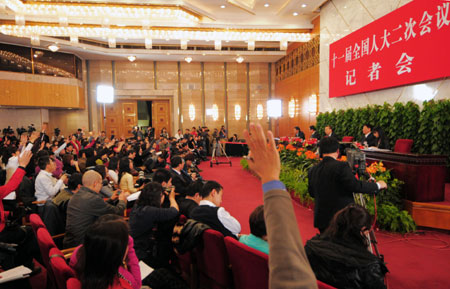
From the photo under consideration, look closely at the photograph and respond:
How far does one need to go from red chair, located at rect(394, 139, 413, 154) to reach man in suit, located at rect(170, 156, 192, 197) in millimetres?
4450

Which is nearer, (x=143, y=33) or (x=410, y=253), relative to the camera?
(x=410, y=253)

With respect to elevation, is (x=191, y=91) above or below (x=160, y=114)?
above

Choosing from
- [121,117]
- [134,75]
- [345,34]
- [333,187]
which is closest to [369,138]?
[345,34]

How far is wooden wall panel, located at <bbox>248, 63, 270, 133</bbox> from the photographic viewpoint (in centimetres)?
1564

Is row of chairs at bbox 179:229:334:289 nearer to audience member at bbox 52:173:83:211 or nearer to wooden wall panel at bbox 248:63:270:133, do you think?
audience member at bbox 52:173:83:211

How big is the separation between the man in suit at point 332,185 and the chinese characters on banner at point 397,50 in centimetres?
427

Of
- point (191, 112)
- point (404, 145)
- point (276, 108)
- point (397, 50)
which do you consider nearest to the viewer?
point (404, 145)

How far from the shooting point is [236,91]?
1566cm

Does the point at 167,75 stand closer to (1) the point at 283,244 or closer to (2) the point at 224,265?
(2) the point at 224,265

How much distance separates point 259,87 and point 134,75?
20.9ft

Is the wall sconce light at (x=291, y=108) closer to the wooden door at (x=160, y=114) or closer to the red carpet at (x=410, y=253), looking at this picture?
the wooden door at (x=160, y=114)

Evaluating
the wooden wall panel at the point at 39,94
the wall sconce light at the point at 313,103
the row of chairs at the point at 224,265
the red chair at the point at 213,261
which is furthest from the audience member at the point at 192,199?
the wooden wall panel at the point at 39,94

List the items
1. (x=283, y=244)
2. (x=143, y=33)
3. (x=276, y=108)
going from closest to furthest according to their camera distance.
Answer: (x=283, y=244) < (x=143, y=33) < (x=276, y=108)


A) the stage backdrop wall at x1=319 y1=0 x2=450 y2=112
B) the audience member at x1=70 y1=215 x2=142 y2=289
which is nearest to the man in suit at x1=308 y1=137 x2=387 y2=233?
the audience member at x1=70 y1=215 x2=142 y2=289
